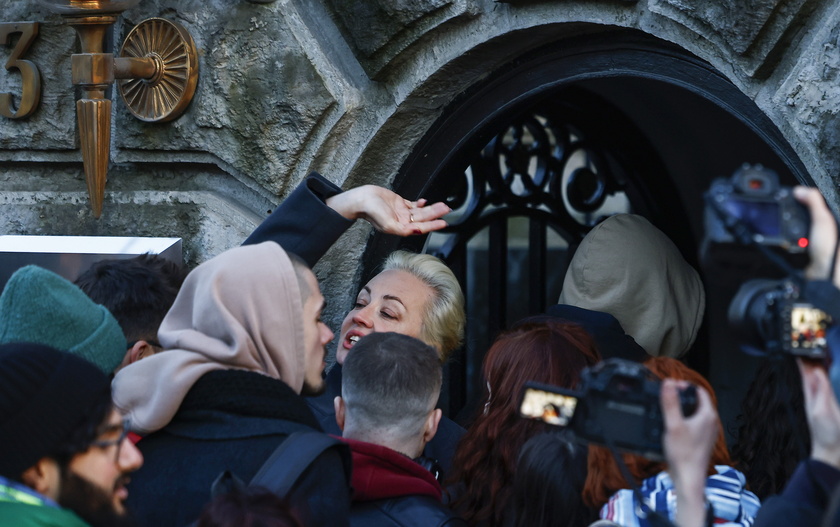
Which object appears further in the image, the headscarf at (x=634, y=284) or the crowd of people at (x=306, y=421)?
the headscarf at (x=634, y=284)

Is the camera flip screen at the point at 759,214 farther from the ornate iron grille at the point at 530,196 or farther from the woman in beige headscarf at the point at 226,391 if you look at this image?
the ornate iron grille at the point at 530,196

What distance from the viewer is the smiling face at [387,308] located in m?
2.35

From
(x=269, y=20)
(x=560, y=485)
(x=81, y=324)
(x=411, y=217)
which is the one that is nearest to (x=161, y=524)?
(x=81, y=324)

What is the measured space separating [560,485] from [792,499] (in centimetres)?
56

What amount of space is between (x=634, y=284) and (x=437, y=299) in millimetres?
473

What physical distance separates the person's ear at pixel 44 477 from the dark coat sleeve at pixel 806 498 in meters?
0.76

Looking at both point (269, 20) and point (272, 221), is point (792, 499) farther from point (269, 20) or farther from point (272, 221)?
point (269, 20)

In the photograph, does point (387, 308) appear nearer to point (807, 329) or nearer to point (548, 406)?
point (548, 406)

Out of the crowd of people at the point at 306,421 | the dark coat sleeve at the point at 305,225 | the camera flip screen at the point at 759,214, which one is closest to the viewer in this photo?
the camera flip screen at the point at 759,214

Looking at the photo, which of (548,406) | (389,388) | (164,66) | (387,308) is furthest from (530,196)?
(548,406)

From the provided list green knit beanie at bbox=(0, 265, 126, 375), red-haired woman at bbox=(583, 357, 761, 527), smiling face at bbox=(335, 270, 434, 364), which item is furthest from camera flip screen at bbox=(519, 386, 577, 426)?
smiling face at bbox=(335, 270, 434, 364)

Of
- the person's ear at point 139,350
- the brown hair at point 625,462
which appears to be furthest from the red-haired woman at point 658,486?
the person's ear at point 139,350

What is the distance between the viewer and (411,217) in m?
2.01

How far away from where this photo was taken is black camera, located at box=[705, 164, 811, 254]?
38.9 inches
